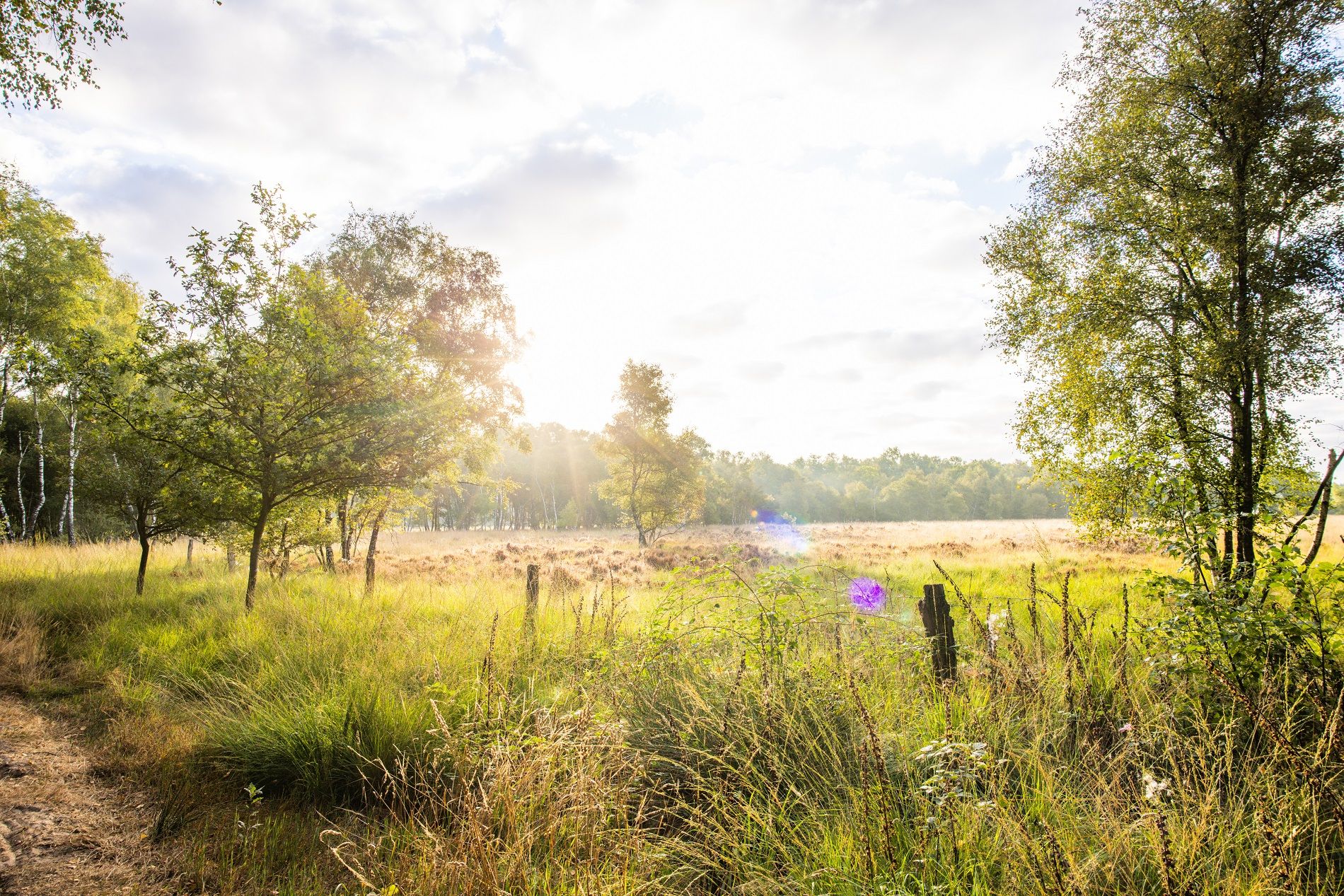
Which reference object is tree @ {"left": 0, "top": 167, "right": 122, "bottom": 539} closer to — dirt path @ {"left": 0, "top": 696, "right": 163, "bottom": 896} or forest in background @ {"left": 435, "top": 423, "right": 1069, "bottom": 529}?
forest in background @ {"left": 435, "top": 423, "right": 1069, "bottom": 529}

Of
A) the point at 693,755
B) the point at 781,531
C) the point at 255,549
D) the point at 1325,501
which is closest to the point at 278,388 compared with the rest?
the point at 255,549

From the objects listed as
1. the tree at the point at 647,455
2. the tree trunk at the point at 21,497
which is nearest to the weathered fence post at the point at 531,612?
the tree at the point at 647,455

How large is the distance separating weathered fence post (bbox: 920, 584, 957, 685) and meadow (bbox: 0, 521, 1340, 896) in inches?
6.2

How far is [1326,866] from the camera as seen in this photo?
2645mm

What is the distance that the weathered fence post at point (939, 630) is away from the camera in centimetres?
482

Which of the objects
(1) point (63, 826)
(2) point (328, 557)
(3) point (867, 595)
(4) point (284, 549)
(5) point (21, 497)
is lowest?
(1) point (63, 826)

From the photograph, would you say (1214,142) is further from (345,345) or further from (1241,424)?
(345,345)

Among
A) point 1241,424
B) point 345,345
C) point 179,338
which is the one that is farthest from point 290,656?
point 1241,424

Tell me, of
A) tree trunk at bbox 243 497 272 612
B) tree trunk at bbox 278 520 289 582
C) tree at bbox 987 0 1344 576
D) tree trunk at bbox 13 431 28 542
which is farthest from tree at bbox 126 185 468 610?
tree trunk at bbox 13 431 28 542

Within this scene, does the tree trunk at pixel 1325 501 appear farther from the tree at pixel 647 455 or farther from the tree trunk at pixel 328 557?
the tree at pixel 647 455

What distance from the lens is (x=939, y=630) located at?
5.01 metres

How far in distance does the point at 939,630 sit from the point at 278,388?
28.7ft

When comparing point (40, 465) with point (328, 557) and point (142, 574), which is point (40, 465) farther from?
point (142, 574)

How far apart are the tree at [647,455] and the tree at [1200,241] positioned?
20144mm
